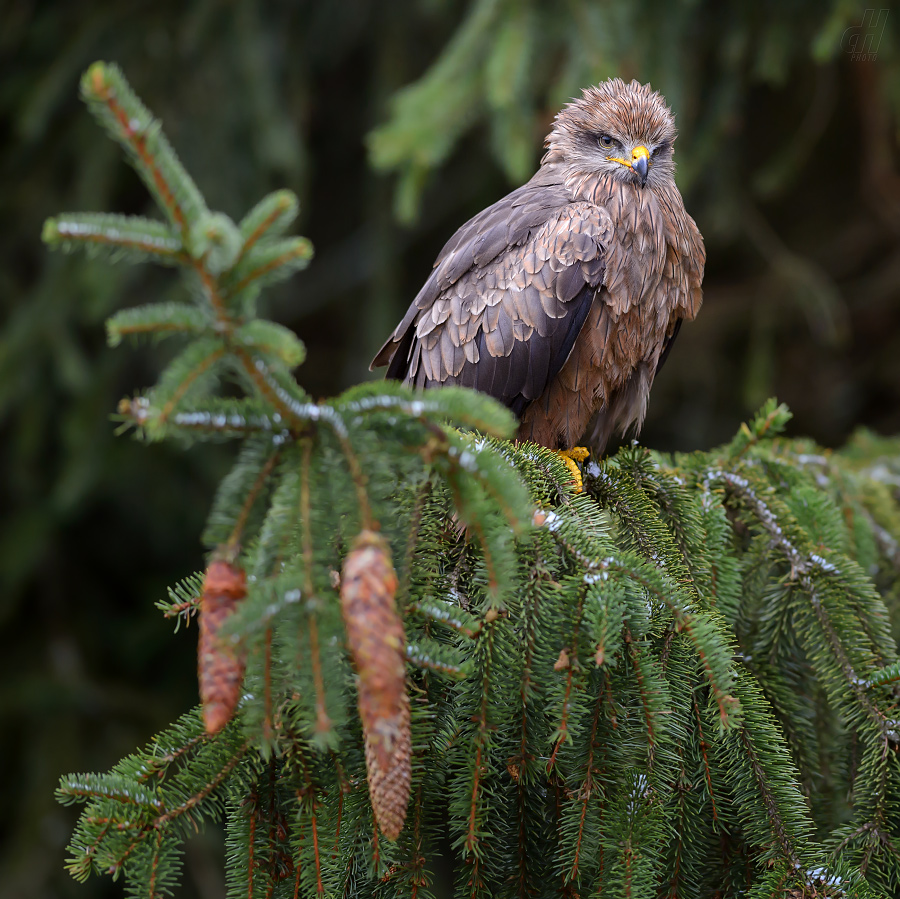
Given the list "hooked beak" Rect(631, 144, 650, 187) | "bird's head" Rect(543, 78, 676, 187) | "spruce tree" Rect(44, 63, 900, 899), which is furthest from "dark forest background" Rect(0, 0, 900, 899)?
"spruce tree" Rect(44, 63, 900, 899)

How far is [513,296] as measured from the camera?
283cm

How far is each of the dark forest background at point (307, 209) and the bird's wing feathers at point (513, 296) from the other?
2.00ft

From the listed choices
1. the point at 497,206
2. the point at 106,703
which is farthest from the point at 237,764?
the point at 106,703

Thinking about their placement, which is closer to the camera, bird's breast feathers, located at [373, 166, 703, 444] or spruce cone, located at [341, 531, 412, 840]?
spruce cone, located at [341, 531, 412, 840]

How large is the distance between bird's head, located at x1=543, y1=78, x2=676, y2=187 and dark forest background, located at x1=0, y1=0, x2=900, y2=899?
0.29 metres

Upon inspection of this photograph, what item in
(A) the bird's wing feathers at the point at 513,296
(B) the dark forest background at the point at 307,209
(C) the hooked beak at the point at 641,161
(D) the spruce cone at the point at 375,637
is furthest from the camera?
(B) the dark forest background at the point at 307,209

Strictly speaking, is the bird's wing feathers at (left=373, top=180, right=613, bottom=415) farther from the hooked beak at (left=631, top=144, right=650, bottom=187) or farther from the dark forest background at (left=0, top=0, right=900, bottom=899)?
the dark forest background at (left=0, top=0, right=900, bottom=899)

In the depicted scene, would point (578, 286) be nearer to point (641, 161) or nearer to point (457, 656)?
point (641, 161)

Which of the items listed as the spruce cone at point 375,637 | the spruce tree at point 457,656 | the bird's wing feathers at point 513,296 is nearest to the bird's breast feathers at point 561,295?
the bird's wing feathers at point 513,296

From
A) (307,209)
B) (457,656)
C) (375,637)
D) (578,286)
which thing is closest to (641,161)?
(578,286)

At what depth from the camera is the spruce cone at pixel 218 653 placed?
112 cm

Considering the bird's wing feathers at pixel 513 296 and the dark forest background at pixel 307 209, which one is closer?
the bird's wing feathers at pixel 513 296

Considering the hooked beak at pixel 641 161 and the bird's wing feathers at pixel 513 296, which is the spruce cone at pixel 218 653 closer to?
the bird's wing feathers at pixel 513 296

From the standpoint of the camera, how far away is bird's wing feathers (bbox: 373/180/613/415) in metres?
2.71
